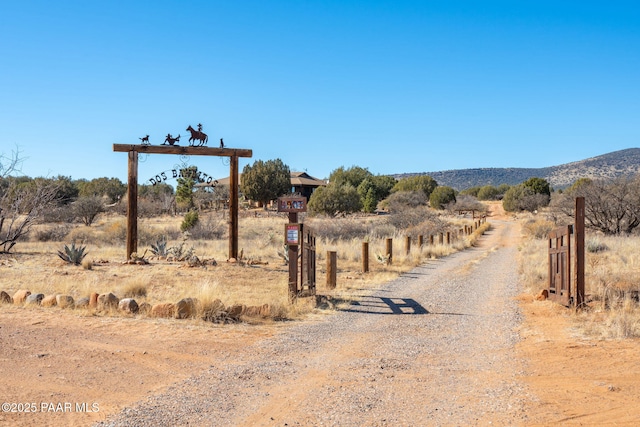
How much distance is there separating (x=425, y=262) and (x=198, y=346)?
15.2 metres

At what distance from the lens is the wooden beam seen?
17.2 metres

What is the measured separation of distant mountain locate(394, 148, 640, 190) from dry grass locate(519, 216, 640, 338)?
84729 millimetres

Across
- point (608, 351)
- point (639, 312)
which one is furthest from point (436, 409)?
point (639, 312)

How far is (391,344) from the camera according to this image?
8328 millimetres

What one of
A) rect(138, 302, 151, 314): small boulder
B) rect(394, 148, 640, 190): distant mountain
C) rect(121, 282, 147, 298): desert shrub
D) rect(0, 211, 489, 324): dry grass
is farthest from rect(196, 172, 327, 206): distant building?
rect(138, 302, 151, 314): small boulder

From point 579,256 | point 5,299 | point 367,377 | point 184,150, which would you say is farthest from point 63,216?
point 367,377

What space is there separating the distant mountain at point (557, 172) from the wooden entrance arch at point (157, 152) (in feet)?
301

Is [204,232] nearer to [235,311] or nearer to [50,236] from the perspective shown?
[50,236]

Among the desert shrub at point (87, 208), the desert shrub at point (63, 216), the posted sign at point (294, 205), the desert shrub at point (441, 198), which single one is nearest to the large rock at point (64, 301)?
the posted sign at point (294, 205)

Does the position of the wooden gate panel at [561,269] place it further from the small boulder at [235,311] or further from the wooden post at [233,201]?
the wooden post at [233,201]

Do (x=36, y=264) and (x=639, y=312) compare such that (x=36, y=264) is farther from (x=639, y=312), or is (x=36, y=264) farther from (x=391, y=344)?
(x=639, y=312)

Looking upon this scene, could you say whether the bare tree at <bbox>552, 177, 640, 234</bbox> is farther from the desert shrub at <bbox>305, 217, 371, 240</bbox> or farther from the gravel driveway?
the gravel driveway

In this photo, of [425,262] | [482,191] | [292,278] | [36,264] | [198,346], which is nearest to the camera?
[198,346]

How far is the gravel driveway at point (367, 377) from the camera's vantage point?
5.30 m
